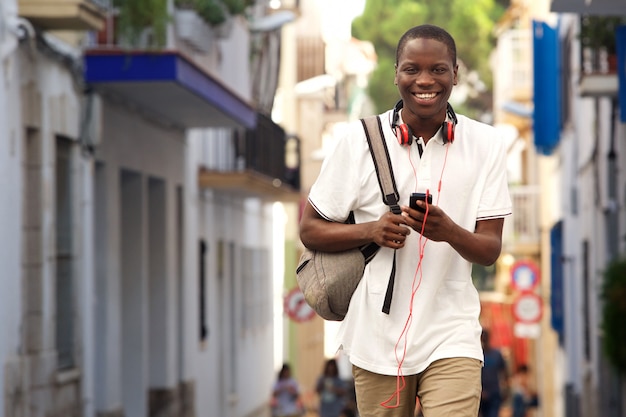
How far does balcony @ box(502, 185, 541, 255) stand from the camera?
39.7m

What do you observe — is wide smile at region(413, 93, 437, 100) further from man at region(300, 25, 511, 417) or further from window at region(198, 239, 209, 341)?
window at region(198, 239, 209, 341)

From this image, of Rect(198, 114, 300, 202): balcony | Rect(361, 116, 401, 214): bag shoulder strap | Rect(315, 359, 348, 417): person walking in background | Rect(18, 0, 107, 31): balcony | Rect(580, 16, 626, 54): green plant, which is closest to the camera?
Rect(361, 116, 401, 214): bag shoulder strap

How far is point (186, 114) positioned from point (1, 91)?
26.7 feet

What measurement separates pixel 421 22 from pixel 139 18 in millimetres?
35229

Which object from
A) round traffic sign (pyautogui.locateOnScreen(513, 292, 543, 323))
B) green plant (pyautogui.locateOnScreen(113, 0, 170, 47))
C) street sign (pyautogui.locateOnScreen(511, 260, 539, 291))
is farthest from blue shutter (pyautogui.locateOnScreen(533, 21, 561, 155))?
green plant (pyautogui.locateOnScreen(113, 0, 170, 47))

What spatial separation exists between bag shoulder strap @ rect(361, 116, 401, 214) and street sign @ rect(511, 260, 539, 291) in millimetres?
25059

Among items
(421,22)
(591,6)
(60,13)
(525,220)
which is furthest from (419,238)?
(421,22)

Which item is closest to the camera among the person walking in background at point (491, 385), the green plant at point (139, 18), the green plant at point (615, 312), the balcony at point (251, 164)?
the green plant at point (615, 312)

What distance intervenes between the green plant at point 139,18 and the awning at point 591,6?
4.27 metres

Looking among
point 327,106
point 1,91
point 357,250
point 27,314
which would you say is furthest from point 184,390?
point 327,106

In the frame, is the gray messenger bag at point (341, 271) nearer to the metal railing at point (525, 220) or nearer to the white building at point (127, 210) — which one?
the white building at point (127, 210)

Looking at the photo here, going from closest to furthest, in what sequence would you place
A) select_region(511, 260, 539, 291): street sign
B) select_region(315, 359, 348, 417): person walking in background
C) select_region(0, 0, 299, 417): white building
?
select_region(0, 0, 299, 417): white building
select_region(315, 359, 348, 417): person walking in background
select_region(511, 260, 539, 291): street sign

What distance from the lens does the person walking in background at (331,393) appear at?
885 inches

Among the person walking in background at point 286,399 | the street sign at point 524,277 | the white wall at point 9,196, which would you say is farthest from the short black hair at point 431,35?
the street sign at point 524,277
